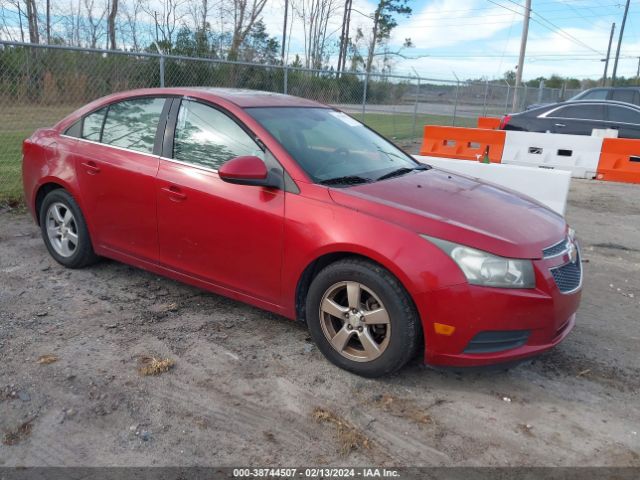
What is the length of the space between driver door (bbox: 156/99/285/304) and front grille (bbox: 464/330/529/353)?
49.7 inches

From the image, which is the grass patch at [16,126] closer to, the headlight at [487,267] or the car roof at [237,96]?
the car roof at [237,96]

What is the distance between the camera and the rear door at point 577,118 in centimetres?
1198

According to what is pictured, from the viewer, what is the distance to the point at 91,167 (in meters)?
4.44

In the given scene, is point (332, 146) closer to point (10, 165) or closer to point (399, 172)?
point (399, 172)

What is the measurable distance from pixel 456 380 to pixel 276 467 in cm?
135

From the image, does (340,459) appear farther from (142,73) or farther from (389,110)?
(389,110)

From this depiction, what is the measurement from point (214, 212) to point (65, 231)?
1897mm

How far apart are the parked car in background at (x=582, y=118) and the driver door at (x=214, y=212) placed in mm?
9998

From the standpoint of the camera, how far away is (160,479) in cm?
245

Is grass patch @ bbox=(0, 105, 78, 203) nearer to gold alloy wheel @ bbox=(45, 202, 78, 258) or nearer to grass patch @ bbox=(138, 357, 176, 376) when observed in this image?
gold alloy wheel @ bbox=(45, 202, 78, 258)

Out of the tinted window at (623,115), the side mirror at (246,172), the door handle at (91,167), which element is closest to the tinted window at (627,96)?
the tinted window at (623,115)

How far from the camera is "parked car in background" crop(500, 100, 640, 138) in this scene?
1180 centimetres

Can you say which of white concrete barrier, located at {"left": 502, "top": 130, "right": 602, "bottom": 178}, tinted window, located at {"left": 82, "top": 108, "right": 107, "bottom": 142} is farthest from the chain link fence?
white concrete barrier, located at {"left": 502, "top": 130, "right": 602, "bottom": 178}

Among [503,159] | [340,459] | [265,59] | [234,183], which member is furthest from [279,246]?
[265,59]
